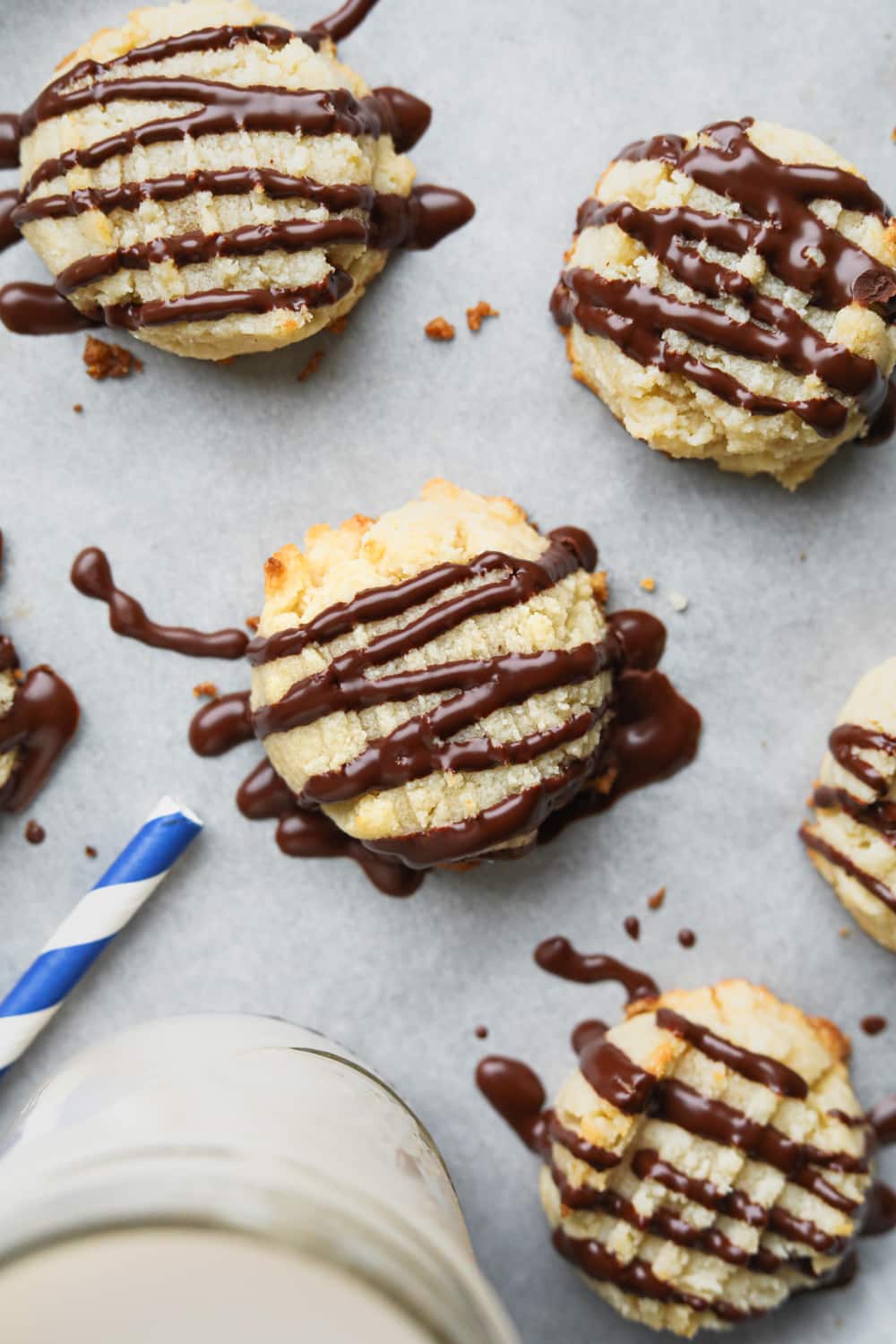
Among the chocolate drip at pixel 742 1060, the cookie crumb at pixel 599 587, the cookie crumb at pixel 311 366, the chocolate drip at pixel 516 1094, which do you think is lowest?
the chocolate drip at pixel 516 1094

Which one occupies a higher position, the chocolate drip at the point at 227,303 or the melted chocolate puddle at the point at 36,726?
the chocolate drip at the point at 227,303

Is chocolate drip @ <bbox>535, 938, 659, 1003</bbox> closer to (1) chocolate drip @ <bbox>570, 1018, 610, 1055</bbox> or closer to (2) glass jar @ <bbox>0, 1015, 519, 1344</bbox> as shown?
(1) chocolate drip @ <bbox>570, 1018, 610, 1055</bbox>

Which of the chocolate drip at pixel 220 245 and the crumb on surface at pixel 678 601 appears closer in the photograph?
the chocolate drip at pixel 220 245

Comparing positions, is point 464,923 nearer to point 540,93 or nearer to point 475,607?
point 475,607

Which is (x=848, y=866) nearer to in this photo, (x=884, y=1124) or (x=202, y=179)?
(x=884, y=1124)

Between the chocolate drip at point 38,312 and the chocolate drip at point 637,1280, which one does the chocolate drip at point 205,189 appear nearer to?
the chocolate drip at point 38,312

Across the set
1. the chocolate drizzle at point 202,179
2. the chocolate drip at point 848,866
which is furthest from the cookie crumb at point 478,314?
the chocolate drip at point 848,866
